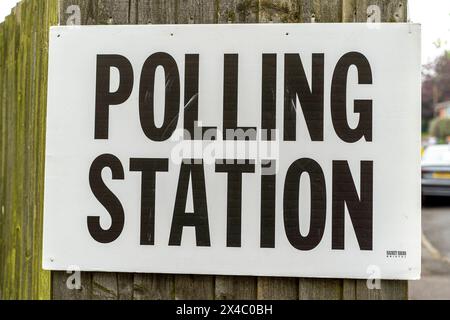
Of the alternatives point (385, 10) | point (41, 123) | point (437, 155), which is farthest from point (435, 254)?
point (41, 123)

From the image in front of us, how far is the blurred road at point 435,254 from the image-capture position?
6482mm

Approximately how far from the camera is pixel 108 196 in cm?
236

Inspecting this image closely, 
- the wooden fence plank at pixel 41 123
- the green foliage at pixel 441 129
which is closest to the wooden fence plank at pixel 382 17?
the wooden fence plank at pixel 41 123

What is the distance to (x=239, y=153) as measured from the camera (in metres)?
2.31

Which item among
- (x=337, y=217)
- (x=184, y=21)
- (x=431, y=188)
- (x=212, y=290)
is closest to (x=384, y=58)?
(x=337, y=217)

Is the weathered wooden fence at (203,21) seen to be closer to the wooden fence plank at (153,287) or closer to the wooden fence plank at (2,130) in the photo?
the wooden fence plank at (153,287)

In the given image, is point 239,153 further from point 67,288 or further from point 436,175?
point 436,175

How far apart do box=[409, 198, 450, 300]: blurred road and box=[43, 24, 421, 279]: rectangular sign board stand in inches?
177

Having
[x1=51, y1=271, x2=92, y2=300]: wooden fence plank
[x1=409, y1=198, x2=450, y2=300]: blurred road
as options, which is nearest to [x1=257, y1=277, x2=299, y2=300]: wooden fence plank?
[x1=51, y1=271, x2=92, y2=300]: wooden fence plank

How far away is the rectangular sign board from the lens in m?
2.27

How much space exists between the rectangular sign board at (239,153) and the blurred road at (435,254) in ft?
14.7

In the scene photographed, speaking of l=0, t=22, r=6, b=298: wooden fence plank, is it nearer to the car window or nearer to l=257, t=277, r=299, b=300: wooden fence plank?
l=257, t=277, r=299, b=300: wooden fence plank

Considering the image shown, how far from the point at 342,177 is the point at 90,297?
3.90 ft

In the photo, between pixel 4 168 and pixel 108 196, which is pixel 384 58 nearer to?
pixel 108 196
